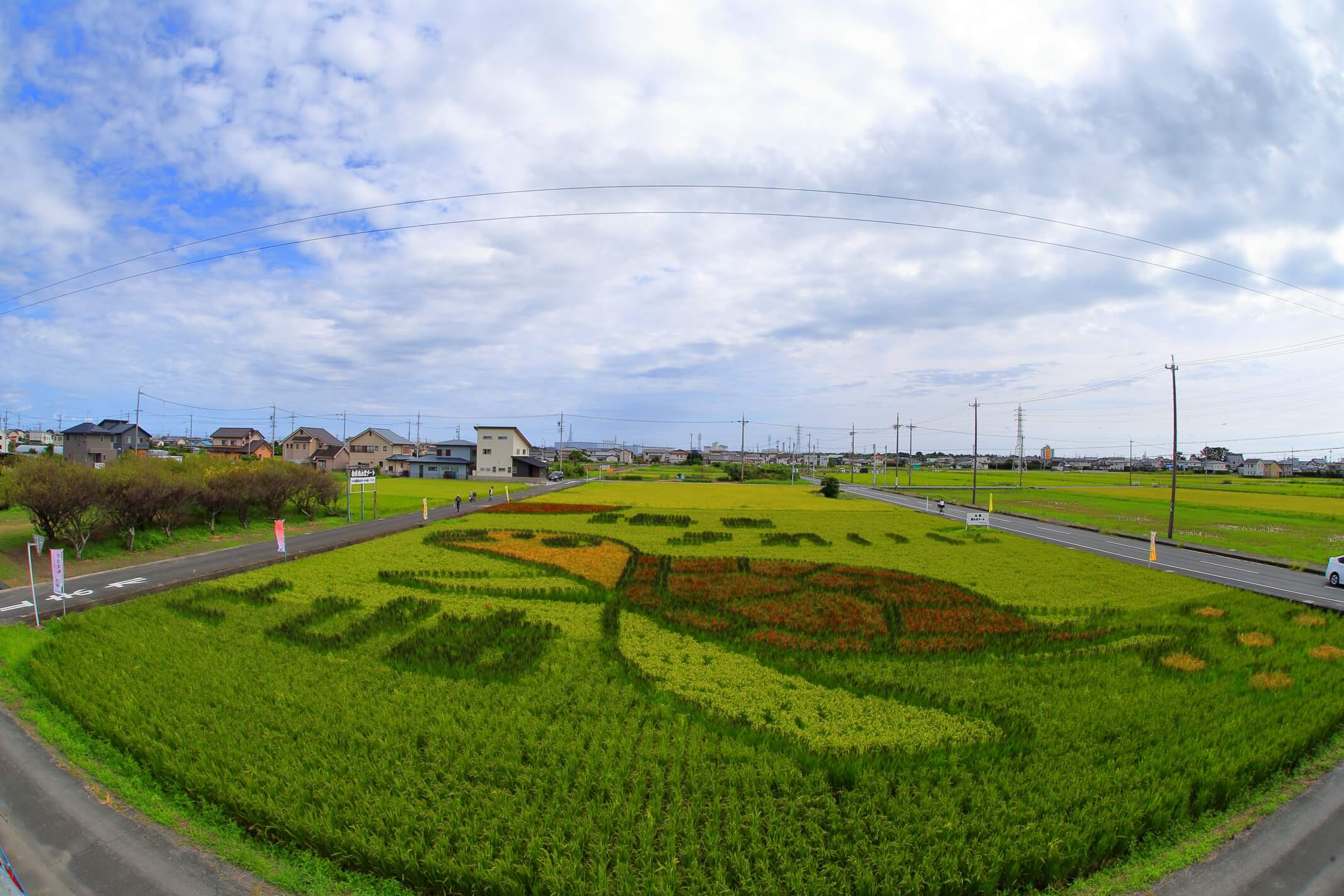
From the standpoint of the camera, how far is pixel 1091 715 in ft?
30.3

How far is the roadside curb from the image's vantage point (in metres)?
24.9

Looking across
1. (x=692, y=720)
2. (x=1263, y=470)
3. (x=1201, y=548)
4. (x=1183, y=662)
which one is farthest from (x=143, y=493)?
(x=1263, y=470)

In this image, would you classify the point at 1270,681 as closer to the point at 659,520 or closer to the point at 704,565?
the point at 704,565

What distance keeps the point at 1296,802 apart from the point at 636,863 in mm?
8435

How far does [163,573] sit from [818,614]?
2036cm

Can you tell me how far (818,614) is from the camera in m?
15.3

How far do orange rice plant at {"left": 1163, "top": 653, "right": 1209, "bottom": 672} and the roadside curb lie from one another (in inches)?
746

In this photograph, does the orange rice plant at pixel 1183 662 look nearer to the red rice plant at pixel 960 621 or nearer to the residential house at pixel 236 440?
the red rice plant at pixel 960 621

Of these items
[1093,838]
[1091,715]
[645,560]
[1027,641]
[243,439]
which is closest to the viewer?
[1093,838]

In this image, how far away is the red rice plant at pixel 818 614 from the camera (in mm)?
14016

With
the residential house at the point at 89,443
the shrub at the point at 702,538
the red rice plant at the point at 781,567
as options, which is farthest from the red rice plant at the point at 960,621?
the residential house at the point at 89,443

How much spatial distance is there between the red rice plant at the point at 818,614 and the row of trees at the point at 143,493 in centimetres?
2273

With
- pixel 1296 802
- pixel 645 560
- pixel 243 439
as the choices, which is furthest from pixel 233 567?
pixel 243 439

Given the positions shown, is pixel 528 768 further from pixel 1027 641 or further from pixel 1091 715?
pixel 1027 641
